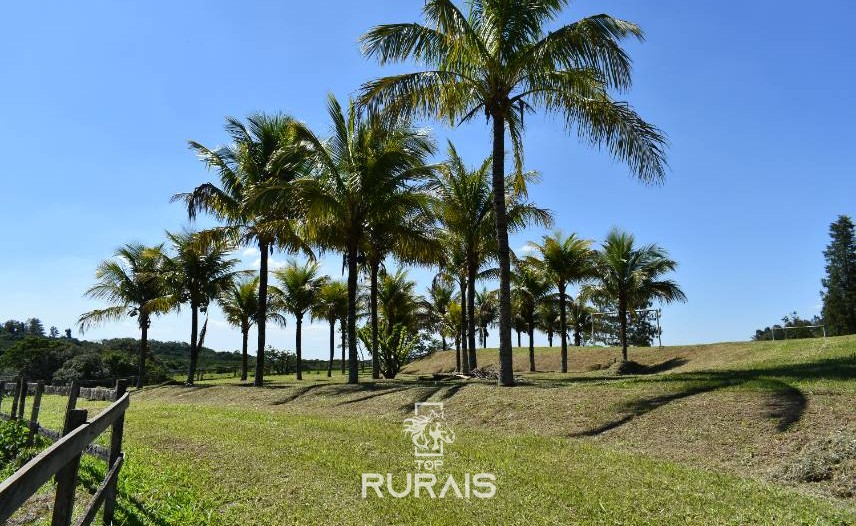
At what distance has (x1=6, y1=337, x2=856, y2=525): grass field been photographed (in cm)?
593

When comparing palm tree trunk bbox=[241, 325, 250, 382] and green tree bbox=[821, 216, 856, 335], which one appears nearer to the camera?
palm tree trunk bbox=[241, 325, 250, 382]

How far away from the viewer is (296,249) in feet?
77.0

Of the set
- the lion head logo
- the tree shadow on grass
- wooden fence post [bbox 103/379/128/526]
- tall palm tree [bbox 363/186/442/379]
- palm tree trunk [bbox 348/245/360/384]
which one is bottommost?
the tree shadow on grass

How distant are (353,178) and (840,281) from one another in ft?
176

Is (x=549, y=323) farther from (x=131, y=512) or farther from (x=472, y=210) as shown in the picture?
(x=131, y=512)

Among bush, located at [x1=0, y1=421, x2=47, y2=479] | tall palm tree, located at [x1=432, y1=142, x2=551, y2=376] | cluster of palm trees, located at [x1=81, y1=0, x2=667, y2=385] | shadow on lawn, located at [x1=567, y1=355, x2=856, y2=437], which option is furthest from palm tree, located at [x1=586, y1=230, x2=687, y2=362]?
bush, located at [x1=0, y1=421, x2=47, y2=479]

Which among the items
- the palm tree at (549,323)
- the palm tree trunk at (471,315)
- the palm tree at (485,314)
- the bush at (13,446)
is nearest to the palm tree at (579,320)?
the palm tree at (549,323)

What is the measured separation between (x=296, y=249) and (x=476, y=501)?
1844cm

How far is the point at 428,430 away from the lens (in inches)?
436

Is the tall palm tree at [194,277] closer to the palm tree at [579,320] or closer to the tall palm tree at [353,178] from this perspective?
the tall palm tree at [353,178]

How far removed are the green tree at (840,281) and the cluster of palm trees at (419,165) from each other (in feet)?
110

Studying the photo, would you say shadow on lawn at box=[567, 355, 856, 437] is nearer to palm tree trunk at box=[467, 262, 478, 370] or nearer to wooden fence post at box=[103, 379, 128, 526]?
wooden fence post at box=[103, 379, 128, 526]

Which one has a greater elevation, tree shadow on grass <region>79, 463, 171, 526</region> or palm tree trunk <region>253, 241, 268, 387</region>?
palm tree trunk <region>253, 241, 268, 387</region>

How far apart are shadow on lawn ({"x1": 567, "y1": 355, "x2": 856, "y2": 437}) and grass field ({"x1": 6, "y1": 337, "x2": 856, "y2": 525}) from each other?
4 cm
